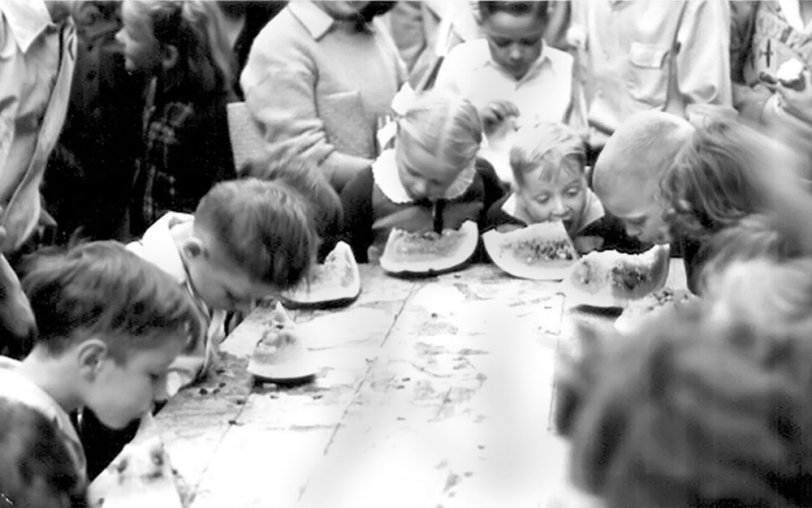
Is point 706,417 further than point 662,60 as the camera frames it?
No

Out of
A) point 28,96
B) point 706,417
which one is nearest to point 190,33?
point 28,96

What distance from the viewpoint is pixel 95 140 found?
338cm

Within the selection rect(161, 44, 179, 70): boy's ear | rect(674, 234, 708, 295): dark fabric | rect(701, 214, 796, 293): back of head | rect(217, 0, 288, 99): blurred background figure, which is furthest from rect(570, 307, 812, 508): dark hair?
rect(217, 0, 288, 99): blurred background figure

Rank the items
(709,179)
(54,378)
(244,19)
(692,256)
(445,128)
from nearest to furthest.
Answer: (54,378)
(709,179)
(692,256)
(445,128)
(244,19)

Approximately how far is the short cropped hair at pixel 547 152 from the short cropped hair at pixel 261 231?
31.9 inches

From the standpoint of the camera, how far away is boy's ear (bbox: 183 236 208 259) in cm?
238

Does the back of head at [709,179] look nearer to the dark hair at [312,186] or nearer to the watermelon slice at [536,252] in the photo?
the watermelon slice at [536,252]

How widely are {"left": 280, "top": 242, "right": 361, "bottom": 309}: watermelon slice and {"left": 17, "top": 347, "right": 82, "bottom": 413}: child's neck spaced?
97 cm

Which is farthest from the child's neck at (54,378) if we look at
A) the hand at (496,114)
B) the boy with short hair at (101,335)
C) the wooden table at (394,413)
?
the hand at (496,114)

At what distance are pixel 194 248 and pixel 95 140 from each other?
1128 mm

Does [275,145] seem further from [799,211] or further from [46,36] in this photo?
[799,211]

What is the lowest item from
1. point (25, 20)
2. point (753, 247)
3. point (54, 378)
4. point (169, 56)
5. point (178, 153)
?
point (178, 153)

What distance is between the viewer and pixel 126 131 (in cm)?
343

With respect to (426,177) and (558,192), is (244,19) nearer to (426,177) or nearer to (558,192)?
(426,177)
